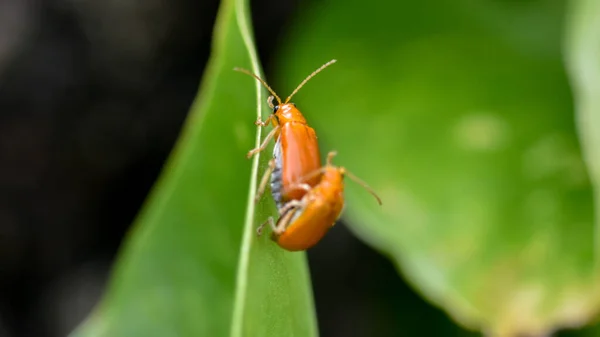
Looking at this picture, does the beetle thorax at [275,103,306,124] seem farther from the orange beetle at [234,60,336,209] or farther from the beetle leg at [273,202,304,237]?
the beetle leg at [273,202,304,237]

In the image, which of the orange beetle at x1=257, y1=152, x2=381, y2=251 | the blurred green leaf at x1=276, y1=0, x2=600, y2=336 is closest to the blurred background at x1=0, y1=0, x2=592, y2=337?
the blurred green leaf at x1=276, y1=0, x2=600, y2=336

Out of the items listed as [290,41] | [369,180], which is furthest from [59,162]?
[369,180]

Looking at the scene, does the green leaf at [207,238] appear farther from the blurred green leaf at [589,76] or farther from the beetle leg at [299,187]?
the blurred green leaf at [589,76]

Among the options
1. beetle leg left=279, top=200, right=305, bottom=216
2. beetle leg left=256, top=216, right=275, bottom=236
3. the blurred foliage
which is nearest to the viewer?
beetle leg left=256, top=216, right=275, bottom=236

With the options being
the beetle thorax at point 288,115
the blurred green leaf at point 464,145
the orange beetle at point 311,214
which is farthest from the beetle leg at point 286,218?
the blurred green leaf at point 464,145

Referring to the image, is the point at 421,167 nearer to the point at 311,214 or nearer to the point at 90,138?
the point at 311,214

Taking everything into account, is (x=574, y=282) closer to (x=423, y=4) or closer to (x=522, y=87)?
(x=522, y=87)
